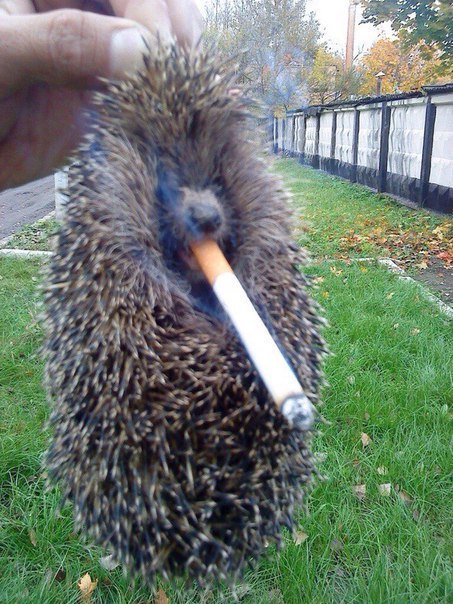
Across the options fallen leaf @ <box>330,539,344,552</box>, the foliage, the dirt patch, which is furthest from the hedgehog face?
the foliage

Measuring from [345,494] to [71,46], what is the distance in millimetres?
2163

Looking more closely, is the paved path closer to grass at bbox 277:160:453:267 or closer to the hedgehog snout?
grass at bbox 277:160:453:267

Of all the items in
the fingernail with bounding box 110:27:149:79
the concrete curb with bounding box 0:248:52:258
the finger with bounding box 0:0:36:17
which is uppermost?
the finger with bounding box 0:0:36:17

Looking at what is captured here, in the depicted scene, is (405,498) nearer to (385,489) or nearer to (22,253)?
(385,489)

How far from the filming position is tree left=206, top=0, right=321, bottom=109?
15734 mm

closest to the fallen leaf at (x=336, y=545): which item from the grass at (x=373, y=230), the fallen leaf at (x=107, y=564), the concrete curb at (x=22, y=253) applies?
the fallen leaf at (x=107, y=564)

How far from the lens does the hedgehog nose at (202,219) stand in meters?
1.29

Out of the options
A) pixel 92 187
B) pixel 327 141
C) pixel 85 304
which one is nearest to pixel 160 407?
pixel 85 304

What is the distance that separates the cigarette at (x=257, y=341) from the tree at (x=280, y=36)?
46.9 feet

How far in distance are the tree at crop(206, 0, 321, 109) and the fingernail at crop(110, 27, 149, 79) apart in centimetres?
1393

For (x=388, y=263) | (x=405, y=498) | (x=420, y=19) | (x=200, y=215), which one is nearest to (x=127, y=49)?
(x=200, y=215)

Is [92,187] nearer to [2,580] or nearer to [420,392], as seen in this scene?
[2,580]

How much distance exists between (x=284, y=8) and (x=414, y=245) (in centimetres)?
1457

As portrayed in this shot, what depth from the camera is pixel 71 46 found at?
1.49 metres
